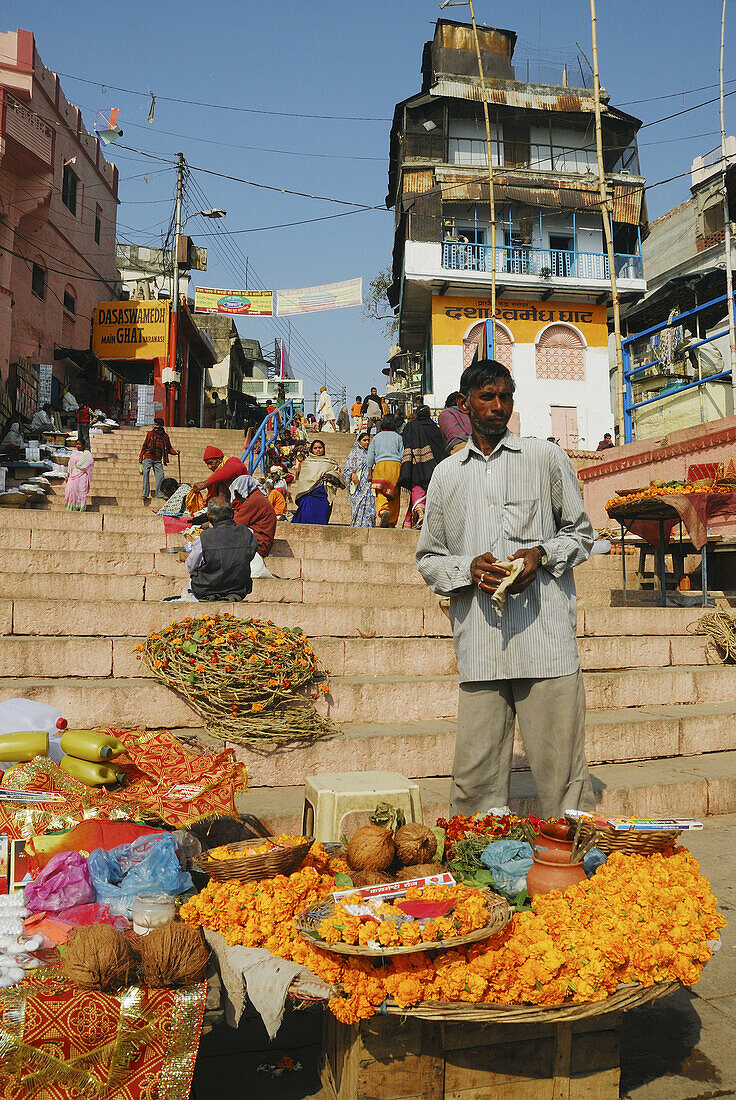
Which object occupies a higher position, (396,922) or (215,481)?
(215,481)

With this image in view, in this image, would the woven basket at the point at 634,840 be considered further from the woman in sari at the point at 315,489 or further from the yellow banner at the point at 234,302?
the yellow banner at the point at 234,302

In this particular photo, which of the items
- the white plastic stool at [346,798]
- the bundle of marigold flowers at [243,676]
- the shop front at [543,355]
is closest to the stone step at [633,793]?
the bundle of marigold flowers at [243,676]

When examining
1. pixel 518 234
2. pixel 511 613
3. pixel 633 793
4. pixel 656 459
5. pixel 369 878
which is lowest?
pixel 633 793

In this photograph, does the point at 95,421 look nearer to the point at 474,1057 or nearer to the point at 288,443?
the point at 288,443

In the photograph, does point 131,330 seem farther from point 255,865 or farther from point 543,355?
point 255,865

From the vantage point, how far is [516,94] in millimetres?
26734

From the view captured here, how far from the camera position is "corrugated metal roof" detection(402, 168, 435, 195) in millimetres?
25953

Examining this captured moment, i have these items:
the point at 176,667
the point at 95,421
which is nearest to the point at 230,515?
the point at 176,667

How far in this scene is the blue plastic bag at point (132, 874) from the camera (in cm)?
276

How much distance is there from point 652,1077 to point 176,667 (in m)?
3.36

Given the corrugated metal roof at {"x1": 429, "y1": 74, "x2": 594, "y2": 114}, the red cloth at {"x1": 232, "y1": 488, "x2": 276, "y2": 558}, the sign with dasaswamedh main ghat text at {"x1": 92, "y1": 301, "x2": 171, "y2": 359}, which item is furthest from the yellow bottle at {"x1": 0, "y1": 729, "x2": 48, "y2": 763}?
the corrugated metal roof at {"x1": 429, "y1": 74, "x2": 594, "y2": 114}

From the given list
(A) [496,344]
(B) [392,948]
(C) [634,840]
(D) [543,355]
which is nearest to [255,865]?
(B) [392,948]

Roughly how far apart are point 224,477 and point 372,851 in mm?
6712

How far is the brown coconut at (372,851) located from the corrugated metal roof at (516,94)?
28.2 m
